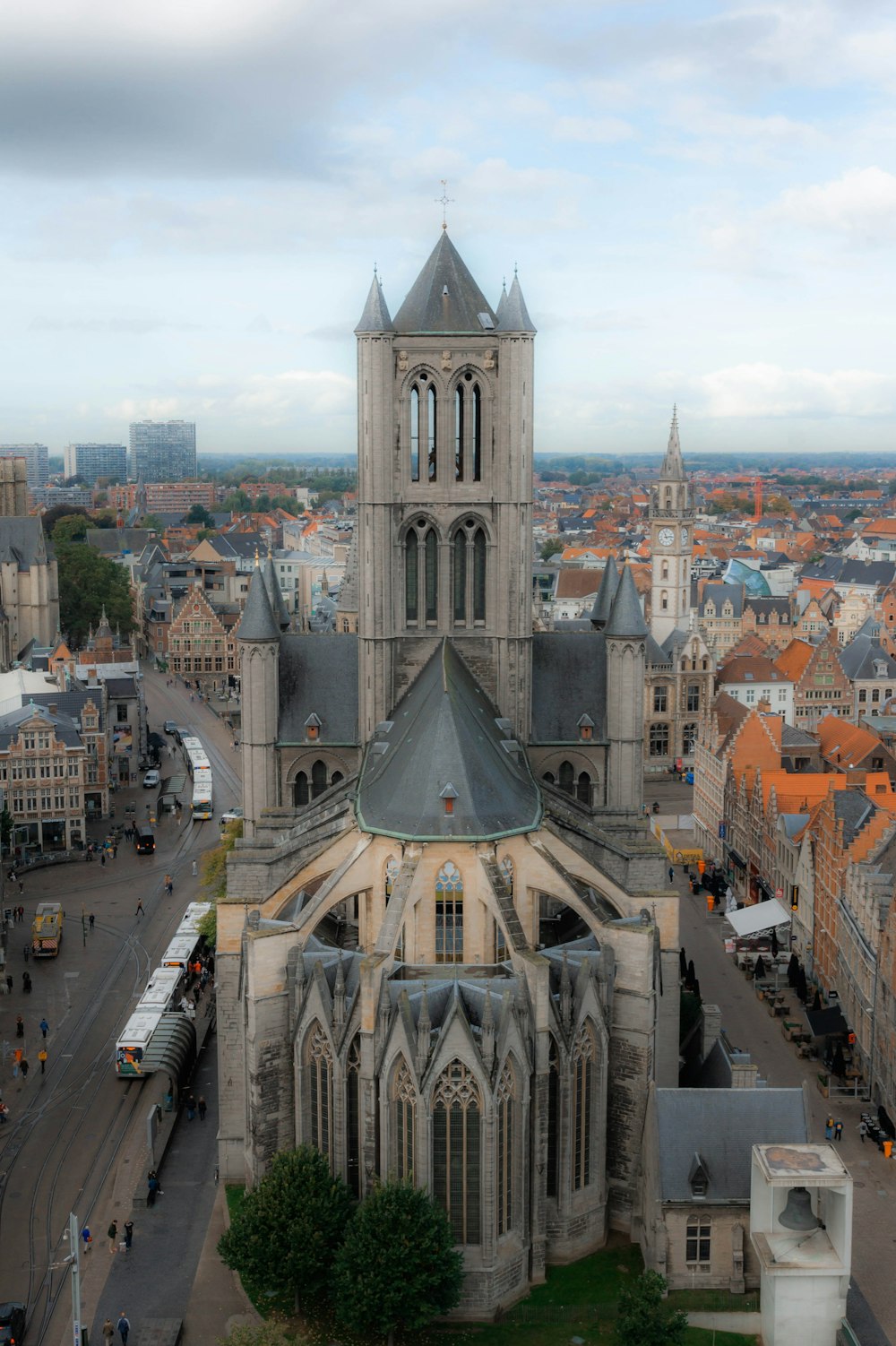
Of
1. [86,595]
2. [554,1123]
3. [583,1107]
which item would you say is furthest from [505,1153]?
[86,595]

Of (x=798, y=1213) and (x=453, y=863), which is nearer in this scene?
(x=798, y=1213)

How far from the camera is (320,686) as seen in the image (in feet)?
203

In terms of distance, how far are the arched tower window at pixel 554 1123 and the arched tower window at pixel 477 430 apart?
23.4m

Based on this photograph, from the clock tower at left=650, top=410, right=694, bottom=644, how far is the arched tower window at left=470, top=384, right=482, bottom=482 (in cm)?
6808

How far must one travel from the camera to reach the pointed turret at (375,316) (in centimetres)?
5584

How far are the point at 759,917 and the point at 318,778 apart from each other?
25.0m

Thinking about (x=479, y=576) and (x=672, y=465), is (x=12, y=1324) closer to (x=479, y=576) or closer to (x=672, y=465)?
(x=479, y=576)

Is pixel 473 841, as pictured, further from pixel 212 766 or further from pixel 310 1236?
pixel 212 766

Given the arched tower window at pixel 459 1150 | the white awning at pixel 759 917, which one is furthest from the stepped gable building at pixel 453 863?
the white awning at pixel 759 917

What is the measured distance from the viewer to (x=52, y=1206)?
49.4 metres

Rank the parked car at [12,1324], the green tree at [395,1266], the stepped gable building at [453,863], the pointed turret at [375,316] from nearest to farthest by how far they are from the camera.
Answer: the green tree at [395,1266] → the parked car at [12,1324] → the stepped gable building at [453,863] → the pointed turret at [375,316]

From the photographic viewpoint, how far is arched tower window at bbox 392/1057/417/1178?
41.8m

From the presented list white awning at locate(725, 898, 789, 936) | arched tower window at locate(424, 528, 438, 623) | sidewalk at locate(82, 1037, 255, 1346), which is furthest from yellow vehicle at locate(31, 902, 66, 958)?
white awning at locate(725, 898, 789, 936)

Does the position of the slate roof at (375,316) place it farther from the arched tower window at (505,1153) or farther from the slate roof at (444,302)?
the arched tower window at (505,1153)
